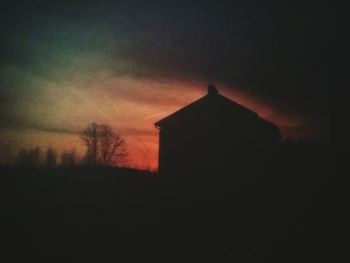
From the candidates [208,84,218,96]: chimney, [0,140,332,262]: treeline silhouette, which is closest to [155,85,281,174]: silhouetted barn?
[208,84,218,96]: chimney

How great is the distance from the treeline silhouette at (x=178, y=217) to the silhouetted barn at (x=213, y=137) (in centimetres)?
108

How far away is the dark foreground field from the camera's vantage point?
9.49m

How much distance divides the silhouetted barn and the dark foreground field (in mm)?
2278

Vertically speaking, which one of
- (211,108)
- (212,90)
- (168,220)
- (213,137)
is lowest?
(168,220)

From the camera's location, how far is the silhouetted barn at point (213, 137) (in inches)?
899

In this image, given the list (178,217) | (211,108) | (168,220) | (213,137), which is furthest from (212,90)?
(168,220)

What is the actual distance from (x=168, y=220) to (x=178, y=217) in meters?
0.60

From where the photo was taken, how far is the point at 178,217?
13.3 m

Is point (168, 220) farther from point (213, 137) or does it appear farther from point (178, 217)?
point (213, 137)

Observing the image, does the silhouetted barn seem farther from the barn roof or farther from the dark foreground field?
the dark foreground field

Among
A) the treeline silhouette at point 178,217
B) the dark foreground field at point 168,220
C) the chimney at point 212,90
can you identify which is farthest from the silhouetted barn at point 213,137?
the dark foreground field at point 168,220

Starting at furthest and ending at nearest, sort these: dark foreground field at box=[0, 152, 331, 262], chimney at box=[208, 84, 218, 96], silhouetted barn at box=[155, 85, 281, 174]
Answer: chimney at box=[208, 84, 218, 96] → silhouetted barn at box=[155, 85, 281, 174] → dark foreground field at box=[0, 152, 331, 262]

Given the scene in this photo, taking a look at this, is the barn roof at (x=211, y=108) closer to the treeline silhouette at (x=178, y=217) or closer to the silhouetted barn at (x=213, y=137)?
the silhouetted barn at (x=213, y=137)

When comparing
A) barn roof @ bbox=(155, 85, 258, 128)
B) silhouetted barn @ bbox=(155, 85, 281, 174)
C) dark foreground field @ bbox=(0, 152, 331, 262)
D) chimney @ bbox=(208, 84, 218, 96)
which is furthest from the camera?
chimney @ bbox=(208, 84, 218, 96)
